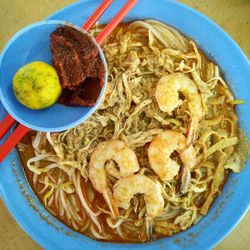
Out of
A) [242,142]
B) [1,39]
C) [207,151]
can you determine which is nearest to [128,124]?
[207,151]

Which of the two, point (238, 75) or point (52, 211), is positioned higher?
point (238, 75)

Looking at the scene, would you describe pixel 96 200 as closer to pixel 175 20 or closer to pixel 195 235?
pixel 195 235

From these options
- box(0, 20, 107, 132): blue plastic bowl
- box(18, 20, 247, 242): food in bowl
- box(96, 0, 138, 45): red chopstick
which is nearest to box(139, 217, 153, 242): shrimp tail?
box(18, 20, 247, 242): food in bowl

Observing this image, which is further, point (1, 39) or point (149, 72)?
point (1, 39)

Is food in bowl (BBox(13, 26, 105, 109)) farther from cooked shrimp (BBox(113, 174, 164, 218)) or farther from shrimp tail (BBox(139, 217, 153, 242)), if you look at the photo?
shrimp tail (BBox(139, 217, 153, 242))

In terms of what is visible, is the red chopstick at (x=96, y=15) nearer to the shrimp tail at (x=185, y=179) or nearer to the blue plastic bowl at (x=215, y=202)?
the blue plastic bowl at (x=215, y=202)

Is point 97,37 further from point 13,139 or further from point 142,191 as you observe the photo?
point 142,191

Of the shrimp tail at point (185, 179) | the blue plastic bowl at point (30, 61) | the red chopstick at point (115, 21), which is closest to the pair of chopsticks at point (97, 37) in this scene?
the red chopstick at point (115, 21)

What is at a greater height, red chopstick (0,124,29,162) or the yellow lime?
the yellow lime
